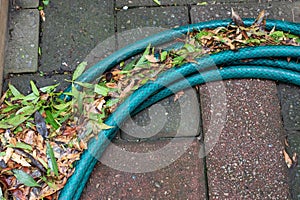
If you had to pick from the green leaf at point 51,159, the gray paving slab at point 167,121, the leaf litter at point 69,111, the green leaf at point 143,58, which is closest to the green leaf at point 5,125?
the leaf litter at point 69,111

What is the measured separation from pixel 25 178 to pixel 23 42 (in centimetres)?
79

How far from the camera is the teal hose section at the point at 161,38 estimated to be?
7.83 feet

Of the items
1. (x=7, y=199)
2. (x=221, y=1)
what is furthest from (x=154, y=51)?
(x=7, y=199)

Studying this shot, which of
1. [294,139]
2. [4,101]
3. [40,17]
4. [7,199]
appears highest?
[40,17]

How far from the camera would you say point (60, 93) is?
2.36 meters

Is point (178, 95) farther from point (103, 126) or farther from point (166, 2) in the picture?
point (166, 2)

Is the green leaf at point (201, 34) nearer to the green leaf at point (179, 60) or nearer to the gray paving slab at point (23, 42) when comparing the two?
the green leaf at point (179, 60)

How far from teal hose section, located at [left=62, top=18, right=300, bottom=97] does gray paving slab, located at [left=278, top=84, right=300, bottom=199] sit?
0.33 metres

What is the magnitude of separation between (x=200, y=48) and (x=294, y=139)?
0.68m

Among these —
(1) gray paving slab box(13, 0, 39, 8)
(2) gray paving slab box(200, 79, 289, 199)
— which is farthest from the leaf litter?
(1) gray paving slab box(13, 0, 39, 8)

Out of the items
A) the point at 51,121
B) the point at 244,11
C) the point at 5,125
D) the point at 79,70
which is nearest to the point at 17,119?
the point at 5,125

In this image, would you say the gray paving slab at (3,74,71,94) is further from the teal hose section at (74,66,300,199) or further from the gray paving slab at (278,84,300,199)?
the gray paving slab at (278,84,300,199)

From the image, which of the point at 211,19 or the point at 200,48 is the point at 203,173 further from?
the point at 211,19

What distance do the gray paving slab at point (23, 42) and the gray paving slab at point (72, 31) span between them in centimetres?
5
